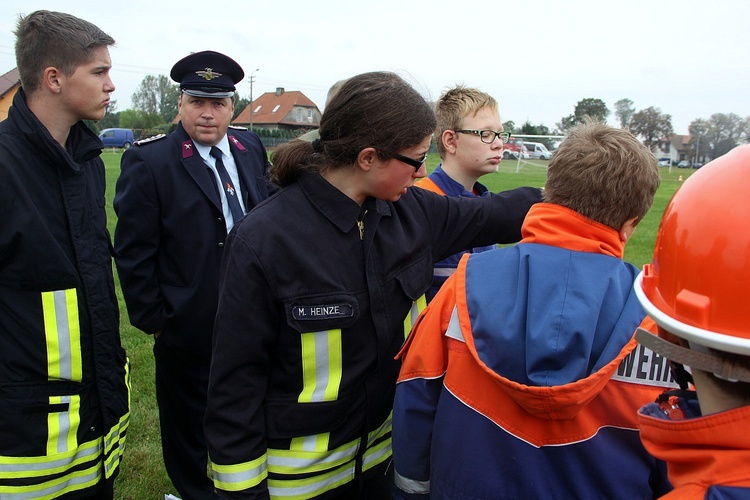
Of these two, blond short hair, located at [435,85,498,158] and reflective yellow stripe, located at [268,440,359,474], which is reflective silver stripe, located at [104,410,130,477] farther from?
blond short hair, located at [435,85,498,158]

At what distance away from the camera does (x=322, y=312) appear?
1.97 meters

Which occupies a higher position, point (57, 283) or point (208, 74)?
point (208, 74)

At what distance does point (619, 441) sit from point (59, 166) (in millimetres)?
2408

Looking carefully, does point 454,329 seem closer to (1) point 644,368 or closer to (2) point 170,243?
(1) point 644,368

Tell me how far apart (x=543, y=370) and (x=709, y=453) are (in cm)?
53

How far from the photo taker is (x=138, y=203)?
3.28m

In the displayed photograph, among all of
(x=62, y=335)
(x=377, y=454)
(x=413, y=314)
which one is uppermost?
(x=413, y=314)

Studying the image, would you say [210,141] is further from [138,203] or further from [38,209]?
[38,209]

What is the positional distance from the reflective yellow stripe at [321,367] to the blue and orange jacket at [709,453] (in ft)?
3.63

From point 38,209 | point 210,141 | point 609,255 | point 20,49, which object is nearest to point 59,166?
point 38,209

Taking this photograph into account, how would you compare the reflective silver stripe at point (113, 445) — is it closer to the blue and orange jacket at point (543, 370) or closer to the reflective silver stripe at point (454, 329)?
the blue and orange jacket at point (543, 370)

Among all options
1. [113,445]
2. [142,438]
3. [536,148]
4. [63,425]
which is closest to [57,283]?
[63,425]

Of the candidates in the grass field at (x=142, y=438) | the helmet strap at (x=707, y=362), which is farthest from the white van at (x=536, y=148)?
the helmet strap at (x=707, y=362)

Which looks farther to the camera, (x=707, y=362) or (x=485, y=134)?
(x=485, y=134)
